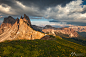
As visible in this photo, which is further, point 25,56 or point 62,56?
point 62,56

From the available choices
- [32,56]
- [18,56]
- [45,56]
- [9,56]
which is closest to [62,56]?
[45,56]

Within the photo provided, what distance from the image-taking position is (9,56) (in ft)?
24.7

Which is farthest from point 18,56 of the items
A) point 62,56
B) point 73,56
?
point 73,56

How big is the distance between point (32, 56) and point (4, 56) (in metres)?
4.30

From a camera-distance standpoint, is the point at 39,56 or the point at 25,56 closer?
the point at 25,56

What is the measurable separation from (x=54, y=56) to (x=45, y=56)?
170 cm

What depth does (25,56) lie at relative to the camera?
796 cm

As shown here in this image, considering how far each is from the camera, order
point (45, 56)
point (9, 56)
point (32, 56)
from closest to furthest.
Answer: point (9, 56) < point (32, 56) < point (45, 56)

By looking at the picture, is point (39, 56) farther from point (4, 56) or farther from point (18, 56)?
point (4, 56)

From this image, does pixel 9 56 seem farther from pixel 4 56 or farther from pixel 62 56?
pixel 62 56

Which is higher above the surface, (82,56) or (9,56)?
(9,56)

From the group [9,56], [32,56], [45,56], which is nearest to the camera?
[9,56]

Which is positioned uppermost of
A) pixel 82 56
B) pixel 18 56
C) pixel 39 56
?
pixel 18 56

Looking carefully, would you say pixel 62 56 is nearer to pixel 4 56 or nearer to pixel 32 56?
pixel 32 56
